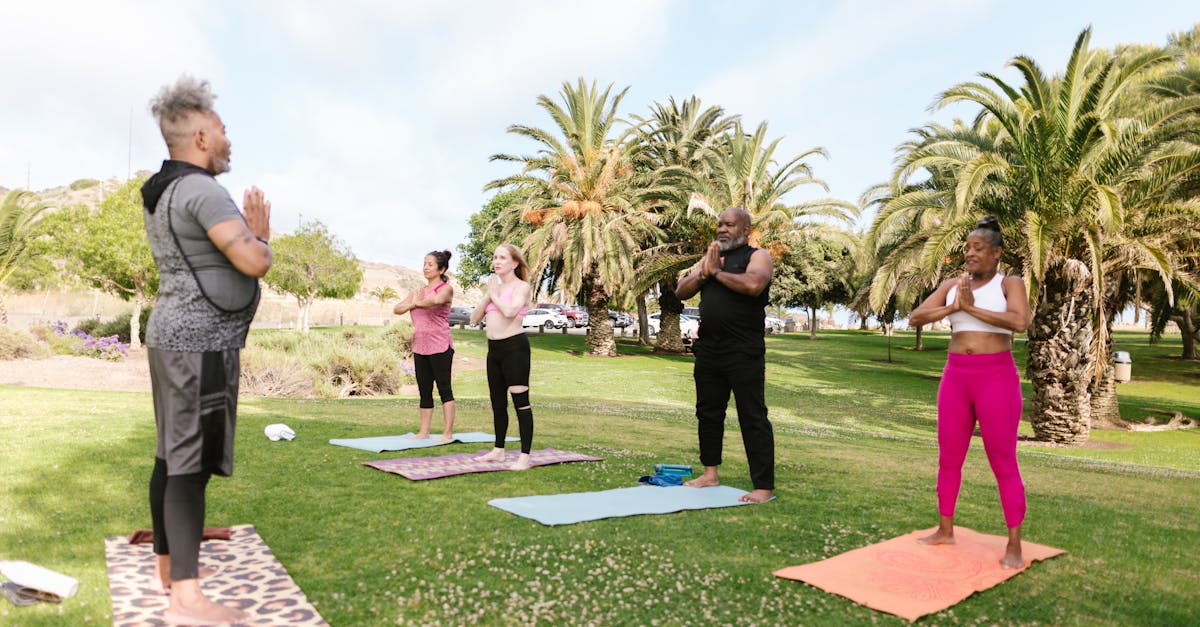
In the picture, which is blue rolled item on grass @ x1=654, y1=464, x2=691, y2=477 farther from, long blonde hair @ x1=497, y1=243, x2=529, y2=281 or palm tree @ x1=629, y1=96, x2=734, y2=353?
palm tree @ x1=629, y1=96, x2=734, y2=353

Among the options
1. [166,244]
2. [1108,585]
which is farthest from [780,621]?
[166,244]

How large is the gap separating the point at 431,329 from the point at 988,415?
550cm

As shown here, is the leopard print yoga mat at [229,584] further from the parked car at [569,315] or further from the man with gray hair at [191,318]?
the parked car at [569,315]

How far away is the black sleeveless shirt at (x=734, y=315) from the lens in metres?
6.04

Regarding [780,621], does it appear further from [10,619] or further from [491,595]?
[10,619]

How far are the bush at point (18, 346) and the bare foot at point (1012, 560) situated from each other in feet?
81.3

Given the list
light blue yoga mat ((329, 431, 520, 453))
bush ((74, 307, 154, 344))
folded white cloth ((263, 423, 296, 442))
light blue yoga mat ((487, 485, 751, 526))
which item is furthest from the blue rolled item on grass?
bush ((74, 307, 154, 344))

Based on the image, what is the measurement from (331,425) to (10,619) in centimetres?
628

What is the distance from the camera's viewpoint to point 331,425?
9.49 meters

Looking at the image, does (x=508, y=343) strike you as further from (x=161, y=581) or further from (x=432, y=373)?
(x=161, y=581)

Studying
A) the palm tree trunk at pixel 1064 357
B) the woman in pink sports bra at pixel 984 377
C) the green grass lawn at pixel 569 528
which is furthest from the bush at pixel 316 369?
the woman in pink sports bra at pixel 984 377

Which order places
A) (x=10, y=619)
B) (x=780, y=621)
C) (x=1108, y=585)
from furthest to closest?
(x=1108, y=585) < (x=780, y=621) < (x=10, y=619)

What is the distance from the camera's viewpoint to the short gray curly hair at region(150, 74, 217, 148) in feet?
11.0

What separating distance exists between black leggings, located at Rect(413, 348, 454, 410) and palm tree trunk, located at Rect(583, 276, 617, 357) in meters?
24.3
